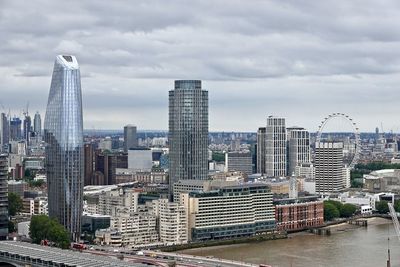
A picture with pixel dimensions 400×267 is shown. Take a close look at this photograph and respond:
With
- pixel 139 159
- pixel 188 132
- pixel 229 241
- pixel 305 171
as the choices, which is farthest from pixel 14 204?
pixel 139 159

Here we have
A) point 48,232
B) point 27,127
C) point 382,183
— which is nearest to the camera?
point 48,232

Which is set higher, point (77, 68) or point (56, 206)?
point (77, 68)

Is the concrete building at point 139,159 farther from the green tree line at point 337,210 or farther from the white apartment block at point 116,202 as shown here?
the white apartment block at point 116,202

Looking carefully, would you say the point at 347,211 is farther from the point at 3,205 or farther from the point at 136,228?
the point at 3,205

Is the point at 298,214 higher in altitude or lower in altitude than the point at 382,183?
lower

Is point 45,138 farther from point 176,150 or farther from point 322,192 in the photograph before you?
point 322,192

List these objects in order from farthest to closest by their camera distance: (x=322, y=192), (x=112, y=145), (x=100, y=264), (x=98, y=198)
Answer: (x=112, y=145)
(x=322, y=192)
(x=98, y=198)
(x=100, y=264)

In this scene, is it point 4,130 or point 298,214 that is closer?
point 298,214

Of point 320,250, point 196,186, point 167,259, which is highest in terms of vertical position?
point 196,186

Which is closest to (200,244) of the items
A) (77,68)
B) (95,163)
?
(77,68)
